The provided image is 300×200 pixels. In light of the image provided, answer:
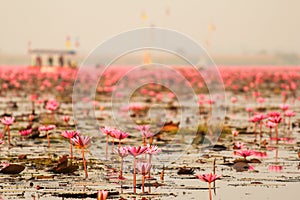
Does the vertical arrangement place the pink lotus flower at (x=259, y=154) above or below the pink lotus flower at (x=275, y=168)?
above

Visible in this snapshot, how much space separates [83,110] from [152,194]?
8224 mm

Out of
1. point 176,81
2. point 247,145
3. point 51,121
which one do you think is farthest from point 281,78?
point 247,145

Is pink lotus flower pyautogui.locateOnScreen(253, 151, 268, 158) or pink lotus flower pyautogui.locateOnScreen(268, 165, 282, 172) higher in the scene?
pink lotus flower pyautogui.locateOnScreen(253, 151, 268, 158)

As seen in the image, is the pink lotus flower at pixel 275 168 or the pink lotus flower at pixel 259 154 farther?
the pink lotus flower at pixel 259 154

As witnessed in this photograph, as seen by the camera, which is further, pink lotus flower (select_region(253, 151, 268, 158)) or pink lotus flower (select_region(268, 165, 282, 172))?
pink lotus flower (select_region(253, 151, 268, 158))

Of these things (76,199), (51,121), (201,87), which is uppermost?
(201,87)

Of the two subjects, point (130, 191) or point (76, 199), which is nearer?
point (76, 199)

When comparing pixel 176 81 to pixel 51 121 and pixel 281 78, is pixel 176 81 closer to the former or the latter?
pixel 281 78

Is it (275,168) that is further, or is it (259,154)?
(259,154)

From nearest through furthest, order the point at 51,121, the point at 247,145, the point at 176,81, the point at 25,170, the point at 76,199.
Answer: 1. the point at 76,199
2. the point at 25,170
3. the point at 247,145
4. the point at 51,121
5. the point at 176,81

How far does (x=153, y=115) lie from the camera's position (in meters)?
12.2

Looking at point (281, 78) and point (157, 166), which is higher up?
point (281, 78)

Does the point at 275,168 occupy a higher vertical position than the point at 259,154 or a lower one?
lower

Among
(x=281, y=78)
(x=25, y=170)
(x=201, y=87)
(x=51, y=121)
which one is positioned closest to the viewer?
(x=25, y=170)
